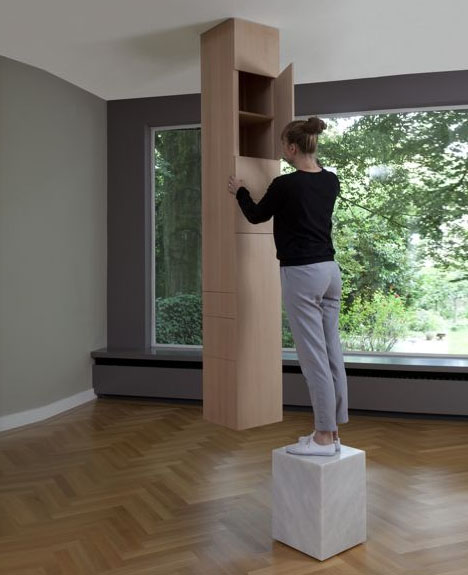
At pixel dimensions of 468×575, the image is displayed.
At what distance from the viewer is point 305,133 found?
106 inches

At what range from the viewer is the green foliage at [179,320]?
19.3ft

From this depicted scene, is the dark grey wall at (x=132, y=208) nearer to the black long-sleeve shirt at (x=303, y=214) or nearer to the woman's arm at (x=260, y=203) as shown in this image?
the woman's arm at (x=260, y=203)

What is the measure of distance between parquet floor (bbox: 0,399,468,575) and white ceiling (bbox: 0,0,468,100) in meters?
2.65

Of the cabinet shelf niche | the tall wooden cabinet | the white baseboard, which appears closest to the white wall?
the white baseboard

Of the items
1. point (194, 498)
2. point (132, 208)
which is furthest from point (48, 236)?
point (194, 498)

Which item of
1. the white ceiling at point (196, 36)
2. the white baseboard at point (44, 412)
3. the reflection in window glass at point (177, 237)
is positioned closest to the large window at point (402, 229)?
the white ceiling at point (196, 36)

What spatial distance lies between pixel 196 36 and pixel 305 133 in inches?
62.7

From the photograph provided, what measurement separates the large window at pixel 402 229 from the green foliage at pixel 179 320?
857 mm

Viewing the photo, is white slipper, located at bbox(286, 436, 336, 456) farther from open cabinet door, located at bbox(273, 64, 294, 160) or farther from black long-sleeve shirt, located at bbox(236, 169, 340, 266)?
open cabinet door, located at bbox(273, 64, 294, 160)

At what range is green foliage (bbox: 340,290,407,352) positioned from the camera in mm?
5414

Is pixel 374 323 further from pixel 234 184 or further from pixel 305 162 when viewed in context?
pixel 305 162

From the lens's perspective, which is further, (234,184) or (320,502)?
(234,184)

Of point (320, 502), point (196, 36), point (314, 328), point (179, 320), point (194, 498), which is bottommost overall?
point (194, 498)

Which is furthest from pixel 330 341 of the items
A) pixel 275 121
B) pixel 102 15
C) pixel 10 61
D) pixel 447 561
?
pixel 10 61
